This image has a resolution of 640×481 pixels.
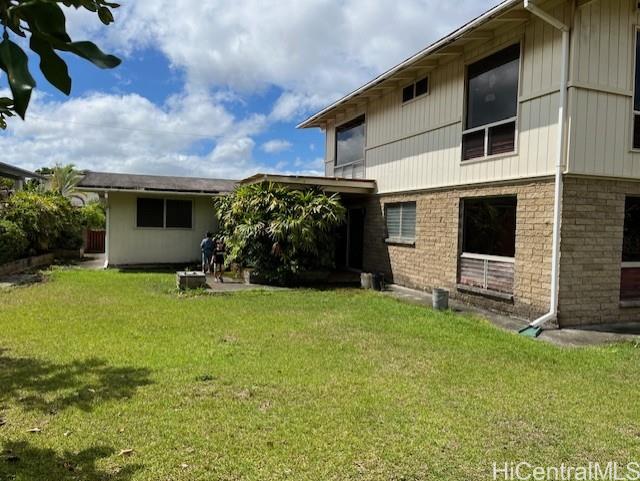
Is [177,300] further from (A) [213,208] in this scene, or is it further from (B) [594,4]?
(B) [594,4]

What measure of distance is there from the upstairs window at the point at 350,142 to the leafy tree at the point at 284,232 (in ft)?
9.06

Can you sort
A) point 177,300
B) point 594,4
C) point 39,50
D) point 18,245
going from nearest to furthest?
point 39,50 < point 594,4 < point 177,300 < point 18,245

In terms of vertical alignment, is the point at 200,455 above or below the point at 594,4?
below

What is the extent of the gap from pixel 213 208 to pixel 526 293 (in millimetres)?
12367

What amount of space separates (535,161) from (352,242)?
832 cm

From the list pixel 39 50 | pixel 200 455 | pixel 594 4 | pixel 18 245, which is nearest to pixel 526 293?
pixel 594 4

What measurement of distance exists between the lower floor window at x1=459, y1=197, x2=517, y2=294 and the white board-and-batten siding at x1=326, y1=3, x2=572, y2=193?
618 millimetres

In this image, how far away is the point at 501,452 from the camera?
12.0 ft

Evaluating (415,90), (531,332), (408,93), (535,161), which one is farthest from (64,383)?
(408,93)

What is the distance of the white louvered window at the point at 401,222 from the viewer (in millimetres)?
12430

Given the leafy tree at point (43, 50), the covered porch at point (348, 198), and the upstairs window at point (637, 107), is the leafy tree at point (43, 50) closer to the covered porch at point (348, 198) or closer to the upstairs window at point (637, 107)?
the upstairs window at point (637, 107)

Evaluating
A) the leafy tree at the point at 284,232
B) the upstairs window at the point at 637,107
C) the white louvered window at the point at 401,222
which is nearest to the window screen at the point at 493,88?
the upstairs window at the point at 637,107

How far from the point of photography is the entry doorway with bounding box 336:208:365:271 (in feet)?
50.8

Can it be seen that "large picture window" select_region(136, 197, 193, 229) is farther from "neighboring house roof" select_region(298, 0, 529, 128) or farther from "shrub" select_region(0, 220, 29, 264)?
"neighboring house roof" select_region(298, 0, 529, 128)
